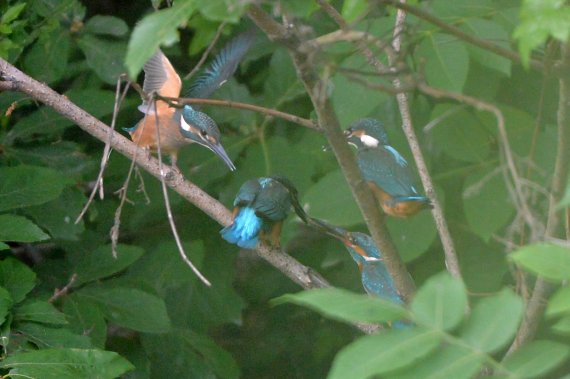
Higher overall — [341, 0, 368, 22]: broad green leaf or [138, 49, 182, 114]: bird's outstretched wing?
[341, 0, 368, 22]: broad green leaf

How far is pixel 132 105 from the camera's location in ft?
10.7

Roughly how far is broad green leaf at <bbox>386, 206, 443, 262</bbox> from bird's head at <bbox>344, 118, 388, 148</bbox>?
0.24 meters

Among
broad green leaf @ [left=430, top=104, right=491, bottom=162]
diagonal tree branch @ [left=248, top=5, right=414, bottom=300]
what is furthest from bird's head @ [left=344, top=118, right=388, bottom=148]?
diagonal tree branch @ [left=248, top=5, right=414, bottom=300]

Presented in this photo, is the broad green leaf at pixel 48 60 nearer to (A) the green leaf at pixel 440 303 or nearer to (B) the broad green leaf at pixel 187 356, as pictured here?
(B) the broad green leaf at pixel 187 356

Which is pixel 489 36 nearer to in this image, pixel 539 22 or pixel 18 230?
pixel 539 22

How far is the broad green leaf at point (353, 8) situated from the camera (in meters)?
1.55

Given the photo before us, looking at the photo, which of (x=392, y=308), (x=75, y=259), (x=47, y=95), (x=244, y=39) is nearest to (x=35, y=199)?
(x=47, y=95)

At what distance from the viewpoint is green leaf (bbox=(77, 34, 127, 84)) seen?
309 centimetres

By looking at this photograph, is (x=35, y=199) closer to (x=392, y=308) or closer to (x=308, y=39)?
(x=308, y=39)

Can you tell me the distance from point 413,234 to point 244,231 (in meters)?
0.44

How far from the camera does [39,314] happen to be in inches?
93.0

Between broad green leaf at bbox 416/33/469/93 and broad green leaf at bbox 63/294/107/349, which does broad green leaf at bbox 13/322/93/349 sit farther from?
broad green leaf at bbox 416/33/469/93

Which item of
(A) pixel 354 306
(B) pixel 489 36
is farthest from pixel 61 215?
(A) pixel 354 306

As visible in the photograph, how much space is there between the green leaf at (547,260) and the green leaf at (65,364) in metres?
1.20
